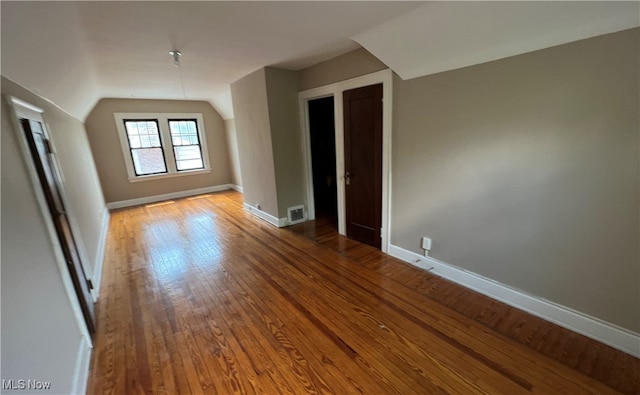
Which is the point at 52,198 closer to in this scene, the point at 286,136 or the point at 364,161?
the point at 286,136

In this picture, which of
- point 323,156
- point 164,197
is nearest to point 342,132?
point 323,156

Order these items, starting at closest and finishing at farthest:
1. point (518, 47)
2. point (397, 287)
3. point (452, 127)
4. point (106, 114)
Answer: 1. point (518, 47)
2. point (452, 127)
3. point (397, 287)
4. point (106, 114)

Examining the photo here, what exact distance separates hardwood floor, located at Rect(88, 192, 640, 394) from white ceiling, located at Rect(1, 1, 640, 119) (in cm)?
201

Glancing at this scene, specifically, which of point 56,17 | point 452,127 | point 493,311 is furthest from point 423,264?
point 56,17

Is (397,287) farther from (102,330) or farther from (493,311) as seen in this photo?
(102,330)

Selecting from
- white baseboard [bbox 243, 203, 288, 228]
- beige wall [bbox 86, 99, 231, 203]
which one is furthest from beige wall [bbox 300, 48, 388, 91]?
beige wall [bbox 86, 99, 231, 203]

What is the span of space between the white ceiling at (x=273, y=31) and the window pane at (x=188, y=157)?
3.49 meters

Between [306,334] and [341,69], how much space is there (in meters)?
3.00

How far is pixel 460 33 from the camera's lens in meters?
1.92

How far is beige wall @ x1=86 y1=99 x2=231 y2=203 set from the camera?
18.2ft

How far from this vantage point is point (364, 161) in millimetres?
3184

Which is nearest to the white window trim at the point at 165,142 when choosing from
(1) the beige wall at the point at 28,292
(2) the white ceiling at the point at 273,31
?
(2) the white ceiling at the point at 273,31

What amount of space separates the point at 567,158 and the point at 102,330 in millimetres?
3744

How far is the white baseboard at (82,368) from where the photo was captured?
1479mm
